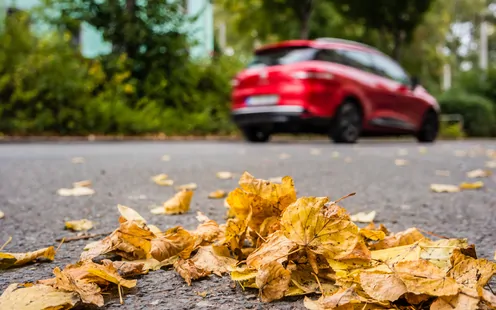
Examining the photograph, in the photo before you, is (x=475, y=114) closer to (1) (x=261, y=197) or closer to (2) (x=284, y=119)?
(2) (x=284, y=119)

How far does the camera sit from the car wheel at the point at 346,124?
8.17 metres

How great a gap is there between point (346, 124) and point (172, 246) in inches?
278

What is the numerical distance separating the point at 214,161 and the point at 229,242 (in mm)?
3693

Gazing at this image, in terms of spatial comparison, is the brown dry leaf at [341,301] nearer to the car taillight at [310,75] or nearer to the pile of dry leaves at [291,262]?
the pile of dry leaves at [291,262]

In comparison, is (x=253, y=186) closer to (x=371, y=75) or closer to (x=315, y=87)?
(x=315, y=87)

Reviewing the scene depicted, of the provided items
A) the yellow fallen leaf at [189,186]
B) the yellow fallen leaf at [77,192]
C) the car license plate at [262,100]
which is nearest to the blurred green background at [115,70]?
the car license plate at [262,100]

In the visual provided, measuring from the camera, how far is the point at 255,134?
9.48m

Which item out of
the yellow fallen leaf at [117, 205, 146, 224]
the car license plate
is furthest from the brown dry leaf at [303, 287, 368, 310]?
the car license plate

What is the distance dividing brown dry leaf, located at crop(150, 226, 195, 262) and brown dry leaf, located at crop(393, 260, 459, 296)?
0.54 meters

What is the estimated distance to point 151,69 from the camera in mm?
11133

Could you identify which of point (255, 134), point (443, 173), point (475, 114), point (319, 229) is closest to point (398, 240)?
point (319, 229)

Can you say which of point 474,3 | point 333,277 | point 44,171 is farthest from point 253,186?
point 474,3

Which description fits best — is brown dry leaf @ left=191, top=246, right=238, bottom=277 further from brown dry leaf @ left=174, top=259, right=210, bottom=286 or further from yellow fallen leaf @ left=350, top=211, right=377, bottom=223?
yellow fallen leaf @ left=350, top=211, right=377, bottom=223

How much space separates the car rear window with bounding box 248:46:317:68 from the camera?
806cm
